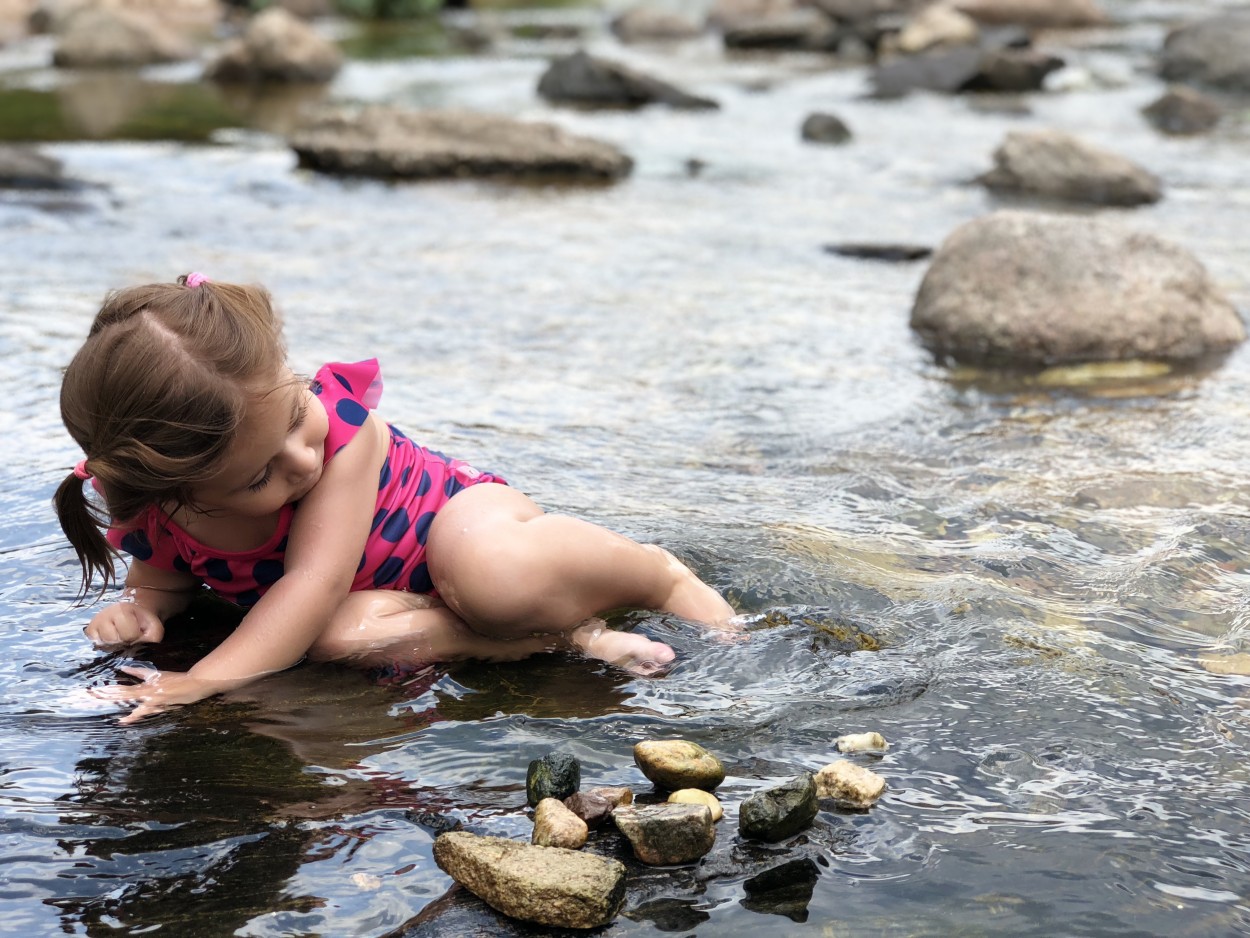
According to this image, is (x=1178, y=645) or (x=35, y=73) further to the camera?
(x=35, y=73)

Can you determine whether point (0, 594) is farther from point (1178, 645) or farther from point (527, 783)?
point (1178, 645)

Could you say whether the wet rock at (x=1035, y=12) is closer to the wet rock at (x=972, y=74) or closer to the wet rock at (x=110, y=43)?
the wet rock at (x=972, y=74)

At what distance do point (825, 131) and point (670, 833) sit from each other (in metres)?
9.94

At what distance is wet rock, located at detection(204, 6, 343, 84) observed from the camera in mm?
15578

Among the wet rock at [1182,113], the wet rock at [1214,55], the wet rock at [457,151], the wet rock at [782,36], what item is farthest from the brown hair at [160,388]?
the wet rock at [782,36]

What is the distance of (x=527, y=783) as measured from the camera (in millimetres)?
2564

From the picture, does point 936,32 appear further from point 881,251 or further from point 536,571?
point 536,571

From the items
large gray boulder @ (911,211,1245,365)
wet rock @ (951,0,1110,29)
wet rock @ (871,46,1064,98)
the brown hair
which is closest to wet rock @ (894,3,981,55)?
wet rock @ (951,0,1110,29)

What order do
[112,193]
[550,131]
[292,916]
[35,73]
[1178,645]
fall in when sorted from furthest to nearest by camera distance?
[35,73]
[550,131]
[112,193]
[1178,645]
[292,916]

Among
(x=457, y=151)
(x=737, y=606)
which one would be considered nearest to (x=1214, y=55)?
(x=457, y=151)

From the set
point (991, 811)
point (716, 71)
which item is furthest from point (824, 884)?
point (716, 71)

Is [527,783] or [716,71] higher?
[716,71]

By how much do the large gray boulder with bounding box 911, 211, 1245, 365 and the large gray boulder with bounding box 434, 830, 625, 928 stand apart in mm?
4151

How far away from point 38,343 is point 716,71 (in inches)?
476
